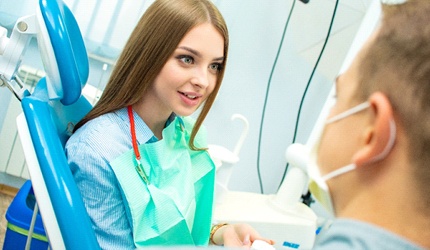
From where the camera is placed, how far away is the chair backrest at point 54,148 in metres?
0.68

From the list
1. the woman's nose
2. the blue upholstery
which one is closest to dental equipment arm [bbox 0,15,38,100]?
the blue upholstery

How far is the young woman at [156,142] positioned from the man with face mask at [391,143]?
523mm

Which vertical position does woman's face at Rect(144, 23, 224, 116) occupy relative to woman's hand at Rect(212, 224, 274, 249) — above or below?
above

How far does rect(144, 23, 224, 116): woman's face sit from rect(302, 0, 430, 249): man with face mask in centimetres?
59

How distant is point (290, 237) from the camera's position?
4.79 ft

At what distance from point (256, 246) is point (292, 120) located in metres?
1.33

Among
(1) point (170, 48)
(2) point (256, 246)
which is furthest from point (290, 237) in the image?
(1) point (170, 48)

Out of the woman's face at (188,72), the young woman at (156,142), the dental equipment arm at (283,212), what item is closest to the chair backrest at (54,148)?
the young woman at (156,142)

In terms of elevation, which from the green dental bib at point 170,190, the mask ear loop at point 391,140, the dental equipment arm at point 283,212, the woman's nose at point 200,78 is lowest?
the dental equipment arm at point 283,212

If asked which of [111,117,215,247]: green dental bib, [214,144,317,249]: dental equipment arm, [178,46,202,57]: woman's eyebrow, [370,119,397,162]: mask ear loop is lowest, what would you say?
[214,144,317,249]: dental equipment arm

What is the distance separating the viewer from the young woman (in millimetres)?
845

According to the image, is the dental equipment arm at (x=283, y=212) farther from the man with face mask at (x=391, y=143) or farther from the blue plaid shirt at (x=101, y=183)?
the man with face mask at (x=391, y=143)

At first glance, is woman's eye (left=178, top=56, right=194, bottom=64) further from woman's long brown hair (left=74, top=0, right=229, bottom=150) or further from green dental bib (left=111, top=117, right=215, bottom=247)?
green dental bib (left=111, top=117, right=215, bottom=247)

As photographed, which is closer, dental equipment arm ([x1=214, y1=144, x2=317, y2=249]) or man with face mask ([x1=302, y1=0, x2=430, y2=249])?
man with face mask ([x1=302, y1=0, x2=430, y2=249])
